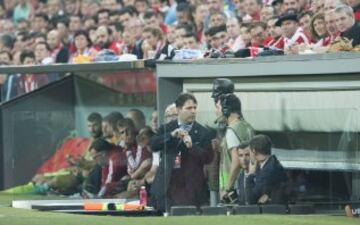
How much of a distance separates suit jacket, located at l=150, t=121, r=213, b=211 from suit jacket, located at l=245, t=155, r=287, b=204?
821 mm

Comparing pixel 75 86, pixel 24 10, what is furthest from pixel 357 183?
pixel 24 10

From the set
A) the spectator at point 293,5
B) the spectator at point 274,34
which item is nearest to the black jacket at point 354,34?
the spectator at point 274,34

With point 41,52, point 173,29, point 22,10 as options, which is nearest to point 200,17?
point 173,29

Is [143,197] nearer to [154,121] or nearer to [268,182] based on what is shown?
[154,121]

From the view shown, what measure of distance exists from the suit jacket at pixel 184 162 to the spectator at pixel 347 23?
1.87m

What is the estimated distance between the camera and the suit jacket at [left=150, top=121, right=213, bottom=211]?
579 inches

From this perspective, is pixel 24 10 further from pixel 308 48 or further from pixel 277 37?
pixel 308 48

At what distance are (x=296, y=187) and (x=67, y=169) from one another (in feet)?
21.0

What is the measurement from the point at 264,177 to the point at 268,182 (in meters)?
0.08

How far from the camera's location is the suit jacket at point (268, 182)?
13781 millimetres

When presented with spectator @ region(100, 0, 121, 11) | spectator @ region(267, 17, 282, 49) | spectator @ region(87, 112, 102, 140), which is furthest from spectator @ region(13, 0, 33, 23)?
spectator @ region(267, 17, 282, 49)

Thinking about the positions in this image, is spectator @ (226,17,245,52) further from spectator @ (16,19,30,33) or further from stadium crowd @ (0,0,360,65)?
spectator @ (16,19,30,33)

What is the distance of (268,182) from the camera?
45.3ft

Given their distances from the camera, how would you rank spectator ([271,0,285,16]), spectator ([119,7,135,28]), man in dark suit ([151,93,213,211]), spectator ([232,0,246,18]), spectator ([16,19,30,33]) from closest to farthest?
man in dark suit ([151,93,213,211]) < spectator ([271,0,285,16]) < spectator ([232,0,246,18]) < spectator ([119,7,135,28]) < spectator ([16,19,30,33])
